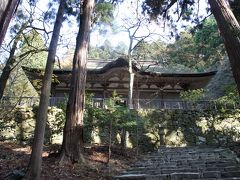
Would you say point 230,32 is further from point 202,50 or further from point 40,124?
point 202,50

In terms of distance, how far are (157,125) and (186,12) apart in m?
5.31

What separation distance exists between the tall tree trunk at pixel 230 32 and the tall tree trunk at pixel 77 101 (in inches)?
153

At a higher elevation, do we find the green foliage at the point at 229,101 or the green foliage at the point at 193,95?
the green foliage at the point at 193,95

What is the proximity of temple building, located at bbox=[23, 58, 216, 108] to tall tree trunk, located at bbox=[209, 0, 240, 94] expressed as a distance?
386 inches

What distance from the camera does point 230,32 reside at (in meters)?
6.51

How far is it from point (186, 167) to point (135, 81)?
37.3ft

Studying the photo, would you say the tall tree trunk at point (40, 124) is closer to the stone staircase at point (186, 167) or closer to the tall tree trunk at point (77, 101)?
the tall tree trunk at point (77, 101)

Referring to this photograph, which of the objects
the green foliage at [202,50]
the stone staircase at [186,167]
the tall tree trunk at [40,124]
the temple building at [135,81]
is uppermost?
the green foliage at [202,50]

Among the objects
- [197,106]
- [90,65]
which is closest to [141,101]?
[197,106]

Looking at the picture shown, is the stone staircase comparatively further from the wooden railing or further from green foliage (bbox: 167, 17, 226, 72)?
green foliage (bbox: 167, 17, 226, 72)

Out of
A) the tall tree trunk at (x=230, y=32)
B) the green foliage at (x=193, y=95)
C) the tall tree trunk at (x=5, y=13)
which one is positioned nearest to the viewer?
the tall tree trunk at (x=5, y=13)

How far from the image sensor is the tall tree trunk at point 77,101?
24.4ft

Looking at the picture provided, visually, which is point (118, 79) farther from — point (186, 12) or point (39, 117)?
point (39, 117)

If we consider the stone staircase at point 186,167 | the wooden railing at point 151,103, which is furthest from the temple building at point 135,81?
the stone staircase at point 186,167
